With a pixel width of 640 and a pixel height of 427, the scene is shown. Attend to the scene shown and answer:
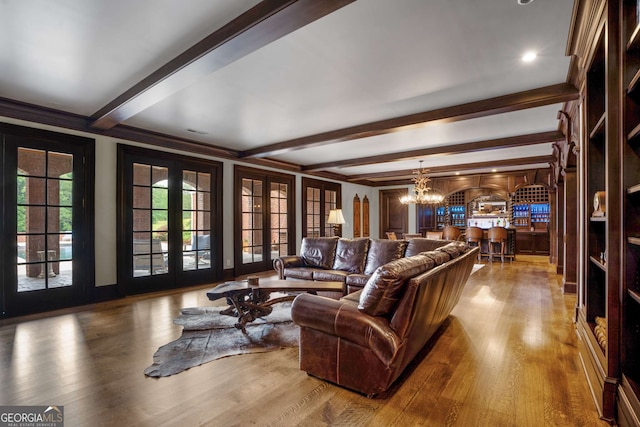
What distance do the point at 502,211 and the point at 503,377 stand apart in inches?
357

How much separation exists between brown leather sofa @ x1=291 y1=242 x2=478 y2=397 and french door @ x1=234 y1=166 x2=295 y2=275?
176 inches

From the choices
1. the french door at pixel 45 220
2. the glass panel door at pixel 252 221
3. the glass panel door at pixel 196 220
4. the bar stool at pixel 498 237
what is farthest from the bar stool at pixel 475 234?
the french door at pixel 45 220

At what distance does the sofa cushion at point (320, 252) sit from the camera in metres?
5.08

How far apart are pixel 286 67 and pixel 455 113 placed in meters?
2.21

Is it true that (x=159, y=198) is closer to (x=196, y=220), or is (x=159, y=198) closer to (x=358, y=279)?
(x=196, y=220)

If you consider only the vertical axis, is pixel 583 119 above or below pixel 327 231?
above

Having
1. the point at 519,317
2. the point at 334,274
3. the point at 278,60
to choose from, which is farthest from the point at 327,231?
the point at 278,60

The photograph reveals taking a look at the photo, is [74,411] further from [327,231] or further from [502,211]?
[502,211]

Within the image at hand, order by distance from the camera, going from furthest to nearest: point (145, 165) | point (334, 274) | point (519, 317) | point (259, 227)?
point (259, 227) → point (145, 165) → point (334, 274) → point (519, 317)

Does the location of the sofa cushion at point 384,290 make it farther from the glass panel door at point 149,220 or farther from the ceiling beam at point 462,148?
the ceiling beam at point 462,148

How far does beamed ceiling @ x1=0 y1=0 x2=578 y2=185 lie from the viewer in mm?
2090

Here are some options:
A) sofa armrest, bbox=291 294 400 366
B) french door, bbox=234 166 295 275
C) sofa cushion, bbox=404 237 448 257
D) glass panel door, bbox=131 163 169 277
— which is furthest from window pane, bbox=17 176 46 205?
sofa cushion, bbox=404 237 448 257

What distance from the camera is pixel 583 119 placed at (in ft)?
8.80

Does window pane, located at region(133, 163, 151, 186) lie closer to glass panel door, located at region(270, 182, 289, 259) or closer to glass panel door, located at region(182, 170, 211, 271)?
glass panel door, located at region(182, 170, 211, 271)
